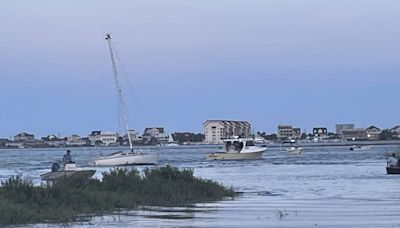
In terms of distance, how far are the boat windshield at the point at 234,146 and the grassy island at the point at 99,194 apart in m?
69.8

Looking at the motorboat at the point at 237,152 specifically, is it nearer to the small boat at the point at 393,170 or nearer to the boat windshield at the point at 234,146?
the boat windshield at the point at 234,146

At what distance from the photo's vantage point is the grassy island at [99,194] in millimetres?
27323

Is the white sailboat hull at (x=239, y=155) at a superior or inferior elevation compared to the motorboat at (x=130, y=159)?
superior

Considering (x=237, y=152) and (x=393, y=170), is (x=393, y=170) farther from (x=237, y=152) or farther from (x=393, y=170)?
(x=237, y=152)

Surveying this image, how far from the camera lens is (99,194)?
106 feet

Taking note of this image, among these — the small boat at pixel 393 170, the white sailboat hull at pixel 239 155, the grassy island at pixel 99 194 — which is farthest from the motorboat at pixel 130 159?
the grassy island at pixel 99 194

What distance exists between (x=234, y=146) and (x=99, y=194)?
263ft

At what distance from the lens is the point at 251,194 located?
140 ft

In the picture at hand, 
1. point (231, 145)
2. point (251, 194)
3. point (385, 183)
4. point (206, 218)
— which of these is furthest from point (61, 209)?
point (231, 145)

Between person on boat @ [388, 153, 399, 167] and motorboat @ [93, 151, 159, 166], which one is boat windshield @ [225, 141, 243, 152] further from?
person on boat @ [388, 153, 399, 167]

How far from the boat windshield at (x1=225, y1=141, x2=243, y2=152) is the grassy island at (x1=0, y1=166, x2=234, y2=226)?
229 ft

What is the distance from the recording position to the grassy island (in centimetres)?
2732

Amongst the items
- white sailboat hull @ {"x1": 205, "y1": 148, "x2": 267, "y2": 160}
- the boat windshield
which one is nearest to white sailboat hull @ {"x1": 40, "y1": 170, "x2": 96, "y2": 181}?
white sailboat hull @ {"x1": 205, "y1": 148, "x2": 267, "y2": 160}

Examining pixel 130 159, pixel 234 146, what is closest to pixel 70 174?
pixel 130 159
